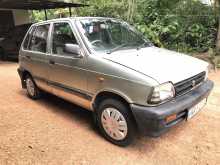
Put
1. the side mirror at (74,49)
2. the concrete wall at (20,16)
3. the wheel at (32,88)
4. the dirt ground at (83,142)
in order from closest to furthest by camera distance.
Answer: the dirt ground at (83,142)
the side mirror at (74,49)
the wheel at (32,88)
the concrete wall at (20,16)

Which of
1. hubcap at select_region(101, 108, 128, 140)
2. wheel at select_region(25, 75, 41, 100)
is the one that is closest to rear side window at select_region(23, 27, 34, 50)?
wheel at select_region(25, 75, 41, 100)

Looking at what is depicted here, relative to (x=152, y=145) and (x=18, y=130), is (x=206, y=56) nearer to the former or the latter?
(x=152, y=145)

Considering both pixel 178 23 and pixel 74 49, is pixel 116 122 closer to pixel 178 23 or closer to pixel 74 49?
pixel 74 49

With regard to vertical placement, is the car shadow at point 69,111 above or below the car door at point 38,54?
below

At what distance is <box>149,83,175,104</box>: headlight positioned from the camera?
2.54 metres

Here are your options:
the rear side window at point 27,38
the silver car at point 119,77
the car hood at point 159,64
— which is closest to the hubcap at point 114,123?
the silver car at point 119,77

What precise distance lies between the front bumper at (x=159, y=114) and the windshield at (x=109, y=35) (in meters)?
1.12

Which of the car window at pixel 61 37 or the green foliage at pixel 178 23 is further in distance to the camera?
the green foliage at pixel 178 23

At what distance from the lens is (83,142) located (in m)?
3.21

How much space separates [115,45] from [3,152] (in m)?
2.21

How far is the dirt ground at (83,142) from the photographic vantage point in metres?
2.81

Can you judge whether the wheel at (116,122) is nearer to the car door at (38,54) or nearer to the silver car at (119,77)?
the silver car at (119,77)

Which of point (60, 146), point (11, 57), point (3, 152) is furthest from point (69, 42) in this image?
point (11, 57)

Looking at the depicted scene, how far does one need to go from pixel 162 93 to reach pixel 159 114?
26cm
